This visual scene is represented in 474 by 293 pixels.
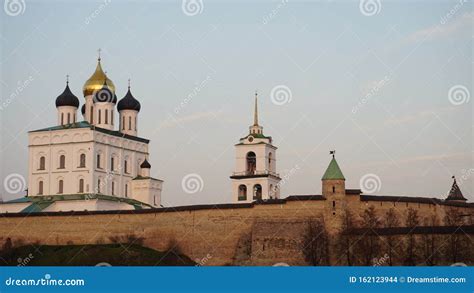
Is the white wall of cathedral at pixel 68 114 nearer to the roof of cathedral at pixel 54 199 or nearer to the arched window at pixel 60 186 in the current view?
the arched window at pixel 60 186

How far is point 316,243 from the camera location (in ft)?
109

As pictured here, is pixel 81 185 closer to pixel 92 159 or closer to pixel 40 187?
Result: pixel 92 159

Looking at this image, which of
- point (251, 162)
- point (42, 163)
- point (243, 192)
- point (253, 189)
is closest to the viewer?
point (253, 189)

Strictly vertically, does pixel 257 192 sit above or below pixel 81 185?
below

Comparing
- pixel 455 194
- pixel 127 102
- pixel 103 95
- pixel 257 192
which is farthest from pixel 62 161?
pixel 455 194

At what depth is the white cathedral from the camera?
42.1 m

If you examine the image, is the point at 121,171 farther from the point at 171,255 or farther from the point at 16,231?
the point at 171,255

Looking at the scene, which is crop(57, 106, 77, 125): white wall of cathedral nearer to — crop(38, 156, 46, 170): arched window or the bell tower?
crop(38, 156, 46, 170): arched window

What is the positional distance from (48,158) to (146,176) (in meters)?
4.17

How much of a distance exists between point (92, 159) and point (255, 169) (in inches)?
258

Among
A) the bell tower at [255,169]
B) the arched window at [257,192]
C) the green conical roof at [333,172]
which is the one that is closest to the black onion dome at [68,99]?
the bell tower at [255,169]

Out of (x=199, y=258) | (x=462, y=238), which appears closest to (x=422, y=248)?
(x=462, y=238)

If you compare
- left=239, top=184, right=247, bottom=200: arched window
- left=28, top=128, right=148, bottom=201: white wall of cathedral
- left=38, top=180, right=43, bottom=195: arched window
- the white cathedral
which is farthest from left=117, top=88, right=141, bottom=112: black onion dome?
left=239, top=184, right=247, bottom=200: arched window

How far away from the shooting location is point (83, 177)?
42.9 metres
